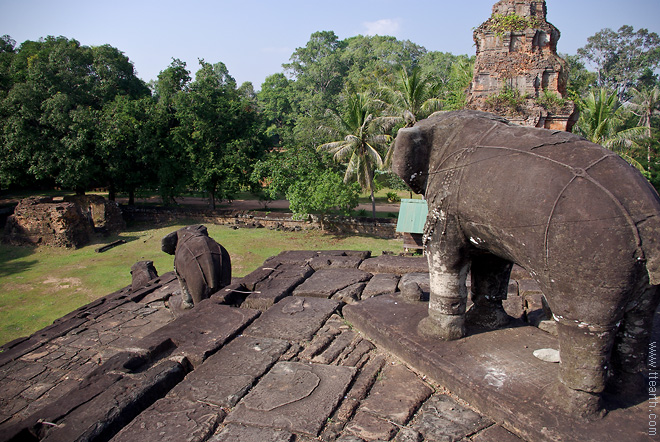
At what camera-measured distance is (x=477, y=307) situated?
12.6 feet

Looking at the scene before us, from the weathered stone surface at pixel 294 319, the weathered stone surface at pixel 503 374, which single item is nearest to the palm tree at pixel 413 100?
the weathered stone surface at pixel 294 319

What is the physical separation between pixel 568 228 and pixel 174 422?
3001 millimetres

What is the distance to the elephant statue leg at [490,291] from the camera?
3.80 meters

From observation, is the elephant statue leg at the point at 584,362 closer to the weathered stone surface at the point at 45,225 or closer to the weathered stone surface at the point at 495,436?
the weathered stone surface at the point at 495,436

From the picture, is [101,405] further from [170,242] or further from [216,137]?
[216,137]

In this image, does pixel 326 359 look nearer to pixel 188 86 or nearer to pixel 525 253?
pixel 525 253

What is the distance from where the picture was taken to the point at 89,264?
49.0ft

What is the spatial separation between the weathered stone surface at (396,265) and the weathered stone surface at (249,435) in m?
3.71

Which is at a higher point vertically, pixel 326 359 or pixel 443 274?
pixel 443 274

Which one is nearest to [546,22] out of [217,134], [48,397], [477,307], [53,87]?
[477,307]

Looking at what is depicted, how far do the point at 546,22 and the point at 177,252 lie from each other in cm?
1060

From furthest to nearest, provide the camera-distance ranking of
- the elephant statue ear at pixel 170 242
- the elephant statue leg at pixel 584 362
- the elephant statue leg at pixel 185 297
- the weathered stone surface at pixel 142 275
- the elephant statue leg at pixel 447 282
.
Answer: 1. the weathered stone surface at pixel 142 275
2. the elephant statue ear at pixel 170 242
3. the elephant statue leg at pixel 185 297
4. the elephant statue leg at pixel 447 282
5. the elephant statue leg at pixel 584 362

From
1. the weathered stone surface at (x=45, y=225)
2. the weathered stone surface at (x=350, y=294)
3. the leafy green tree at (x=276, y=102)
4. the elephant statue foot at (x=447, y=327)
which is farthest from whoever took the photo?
the leafy green tree at (x=276, y=102)

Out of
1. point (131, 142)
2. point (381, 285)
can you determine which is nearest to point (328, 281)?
point (381, 285)
